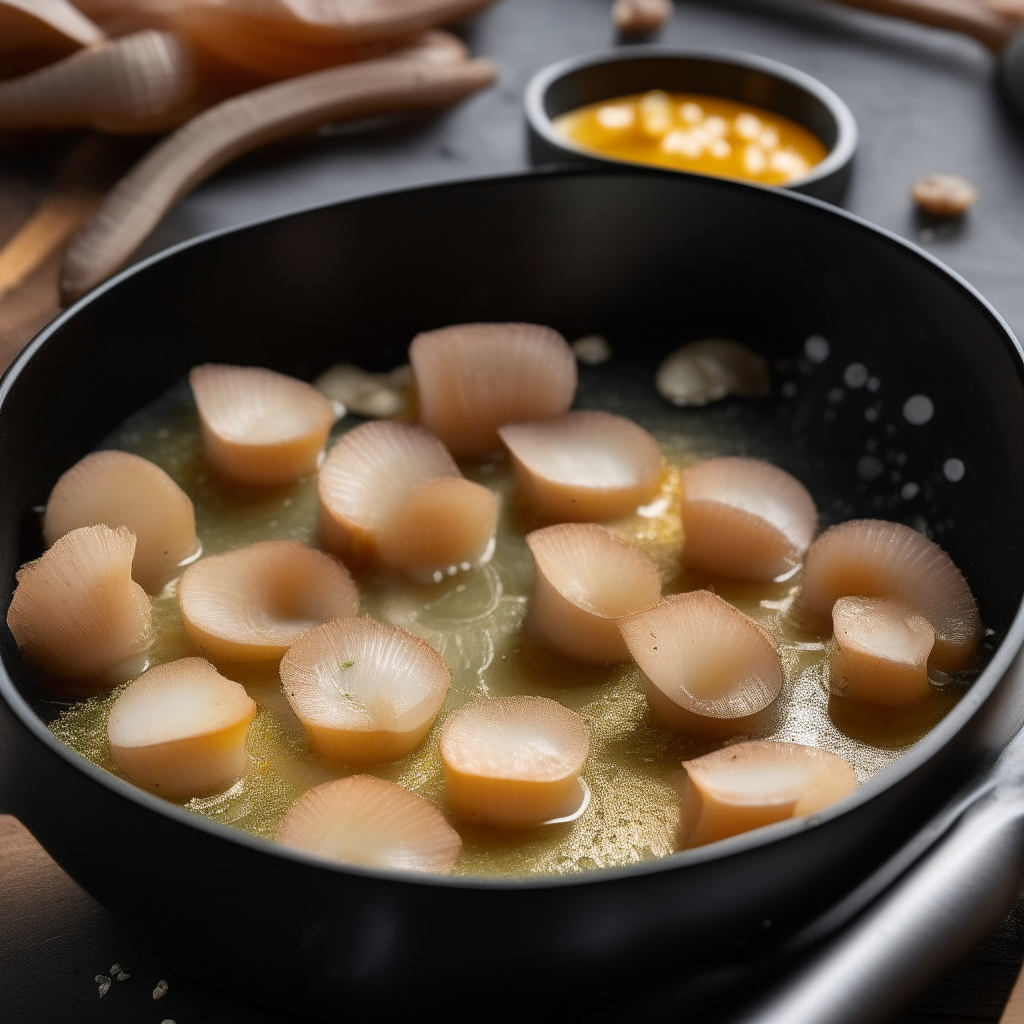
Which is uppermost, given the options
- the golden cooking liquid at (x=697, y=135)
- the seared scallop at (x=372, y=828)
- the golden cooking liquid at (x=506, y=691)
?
the golden cooking liquid at (x=697, y=135)

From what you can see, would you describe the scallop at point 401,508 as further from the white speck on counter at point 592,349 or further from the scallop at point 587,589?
the white speck on counter at point 592,349

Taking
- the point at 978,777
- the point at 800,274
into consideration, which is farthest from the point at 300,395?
the point at 978,777

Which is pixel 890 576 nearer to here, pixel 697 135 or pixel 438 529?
pixel 438 529

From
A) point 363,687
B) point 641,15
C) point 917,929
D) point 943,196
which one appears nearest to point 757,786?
point 917,929

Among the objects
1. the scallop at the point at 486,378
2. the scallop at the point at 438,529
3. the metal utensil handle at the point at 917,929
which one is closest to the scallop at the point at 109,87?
the scallop at the point at 486,378

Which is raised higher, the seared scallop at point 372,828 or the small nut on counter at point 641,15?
the small nut on counter at point 641,15

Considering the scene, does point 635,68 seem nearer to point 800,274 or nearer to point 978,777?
point 800,274
